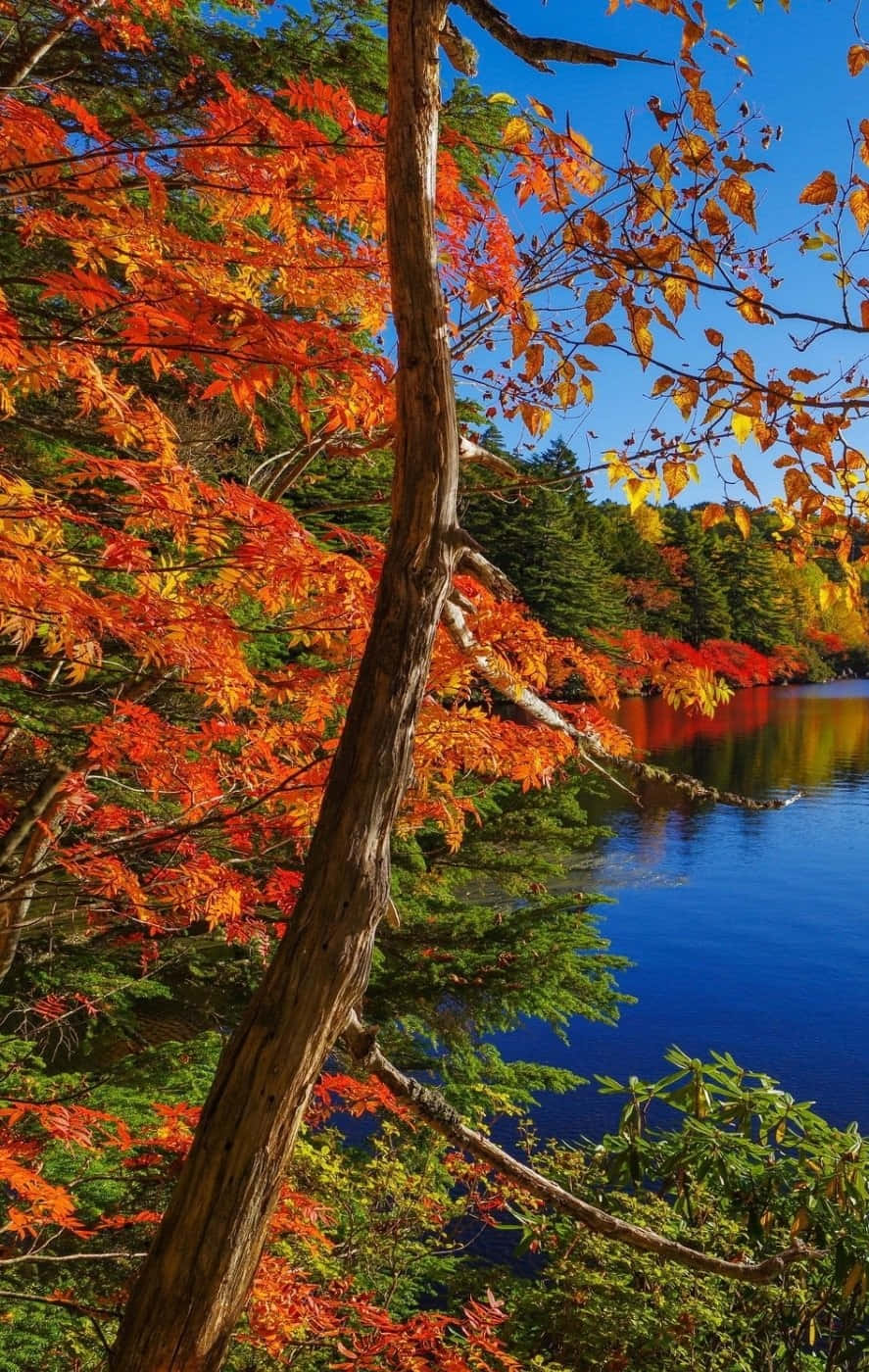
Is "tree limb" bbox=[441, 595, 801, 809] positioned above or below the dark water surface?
above

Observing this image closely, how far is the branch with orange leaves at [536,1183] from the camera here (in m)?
1.99

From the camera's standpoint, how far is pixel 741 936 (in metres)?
12.3

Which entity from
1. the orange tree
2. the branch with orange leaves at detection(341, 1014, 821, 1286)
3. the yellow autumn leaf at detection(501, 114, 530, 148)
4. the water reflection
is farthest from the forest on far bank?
the branch with orange leaves at detection(341, 1014, 821, 1286)

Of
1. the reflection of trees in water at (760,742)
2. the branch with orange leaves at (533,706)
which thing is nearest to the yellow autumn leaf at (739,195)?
the branch with orange leaves at (533,706)

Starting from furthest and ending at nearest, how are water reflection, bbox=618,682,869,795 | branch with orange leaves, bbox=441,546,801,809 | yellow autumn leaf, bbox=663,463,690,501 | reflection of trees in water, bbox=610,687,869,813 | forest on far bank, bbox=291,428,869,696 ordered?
forest on far bank, bbox=291,428,869,696 < water reflection, bbox=618,682,869,795 < reflection of trees in water, bbox=610,687,869,813 < yellow autumn leaf, bbox=663,463,690,501 < branch with orange leaves, bbox=441,546,801,809

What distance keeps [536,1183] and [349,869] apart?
0.90 meters

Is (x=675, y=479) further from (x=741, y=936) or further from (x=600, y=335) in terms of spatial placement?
(x=741, y=936)

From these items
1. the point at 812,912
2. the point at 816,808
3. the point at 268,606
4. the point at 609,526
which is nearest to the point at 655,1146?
the point at 268,606

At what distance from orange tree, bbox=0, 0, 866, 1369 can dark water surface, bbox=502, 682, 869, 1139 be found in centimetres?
473

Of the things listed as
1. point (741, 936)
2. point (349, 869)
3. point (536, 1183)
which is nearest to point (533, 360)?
point (349, 869)

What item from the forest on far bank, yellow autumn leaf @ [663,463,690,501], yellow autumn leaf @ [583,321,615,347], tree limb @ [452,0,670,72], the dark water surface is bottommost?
the dark water surface

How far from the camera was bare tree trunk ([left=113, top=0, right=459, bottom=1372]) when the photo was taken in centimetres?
166

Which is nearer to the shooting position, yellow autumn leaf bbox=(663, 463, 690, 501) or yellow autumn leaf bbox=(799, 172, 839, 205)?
yellow autumn leaf bbox=(799, 172, 839, 205)

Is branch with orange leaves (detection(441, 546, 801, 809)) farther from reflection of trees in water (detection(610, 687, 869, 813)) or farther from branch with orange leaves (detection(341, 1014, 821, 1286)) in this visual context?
reflection of trees in water (detection(610, 687, 869, 813))
